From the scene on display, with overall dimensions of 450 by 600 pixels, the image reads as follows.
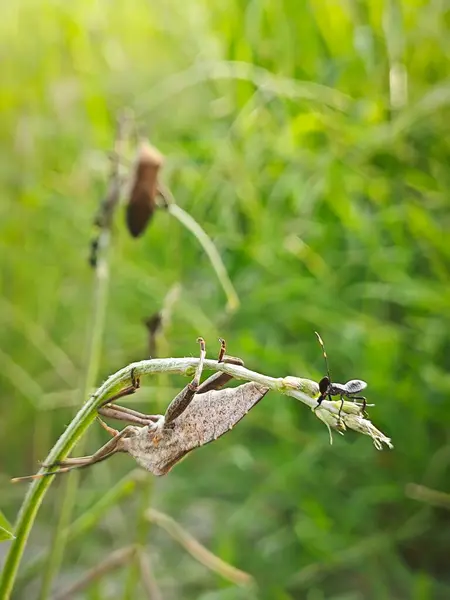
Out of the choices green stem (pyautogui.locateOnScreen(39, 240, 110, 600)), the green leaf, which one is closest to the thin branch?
green stem (pyautogui.locateOnScreen(39, 240, 110, 600))

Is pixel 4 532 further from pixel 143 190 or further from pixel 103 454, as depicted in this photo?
pixel 143 190

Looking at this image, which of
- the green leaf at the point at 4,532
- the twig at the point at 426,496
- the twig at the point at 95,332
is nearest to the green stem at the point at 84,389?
the twig at the point at 95,332

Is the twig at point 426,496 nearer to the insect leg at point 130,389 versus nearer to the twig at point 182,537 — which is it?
the twig at point 182,537

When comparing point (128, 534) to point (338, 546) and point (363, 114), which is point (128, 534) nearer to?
point (338, 546)

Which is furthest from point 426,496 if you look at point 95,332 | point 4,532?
point 4,532

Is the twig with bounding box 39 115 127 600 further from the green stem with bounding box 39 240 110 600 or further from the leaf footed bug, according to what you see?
the leaf footed bug
